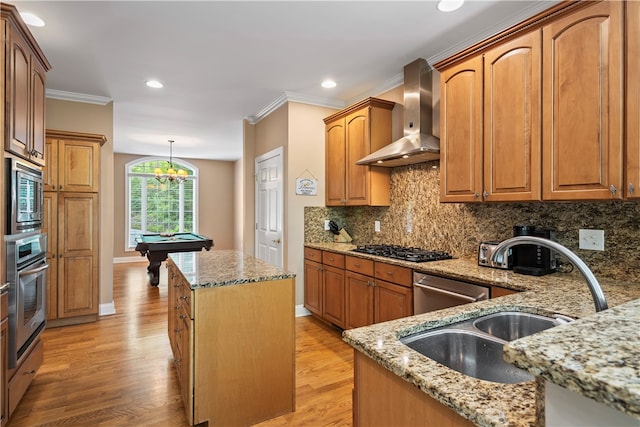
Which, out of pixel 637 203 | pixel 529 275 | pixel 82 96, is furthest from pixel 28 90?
pixel 637 203

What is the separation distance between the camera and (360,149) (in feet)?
A: 12.0

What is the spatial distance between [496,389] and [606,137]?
1.69 m

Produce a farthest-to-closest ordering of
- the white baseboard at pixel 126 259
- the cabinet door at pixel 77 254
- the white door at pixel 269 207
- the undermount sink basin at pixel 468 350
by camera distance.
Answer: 1. the white baseboard at pixel 126 259
2. the white door at pixel 269 207
3. the cabinet door at pixel 77 254
4. the undermount sink basin at pixel 468 350

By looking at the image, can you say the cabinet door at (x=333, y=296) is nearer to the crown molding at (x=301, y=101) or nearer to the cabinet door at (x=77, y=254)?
the crown molding at (x=301, y=101)

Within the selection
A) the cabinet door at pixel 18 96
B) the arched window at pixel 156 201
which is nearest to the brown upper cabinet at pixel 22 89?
the cabinet door at pixel 18 96

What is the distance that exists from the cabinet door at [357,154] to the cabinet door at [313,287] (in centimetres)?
85

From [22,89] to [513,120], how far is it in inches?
124

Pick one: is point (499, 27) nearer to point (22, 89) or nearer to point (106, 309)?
point (22, 89)

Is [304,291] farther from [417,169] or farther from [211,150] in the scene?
[211,150]

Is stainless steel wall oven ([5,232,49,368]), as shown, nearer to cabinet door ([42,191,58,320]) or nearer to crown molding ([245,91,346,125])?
cabinet door ([42,191,58,320])

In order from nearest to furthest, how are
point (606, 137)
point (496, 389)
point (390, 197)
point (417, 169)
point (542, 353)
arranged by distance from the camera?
point (542, 353) → point (496, 389) → point (606, 137) → point (417, 169) → point (390, 197)

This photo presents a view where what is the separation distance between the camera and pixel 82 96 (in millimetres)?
4031

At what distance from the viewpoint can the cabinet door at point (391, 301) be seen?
2605 mm

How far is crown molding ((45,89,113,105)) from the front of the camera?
3904 mm
